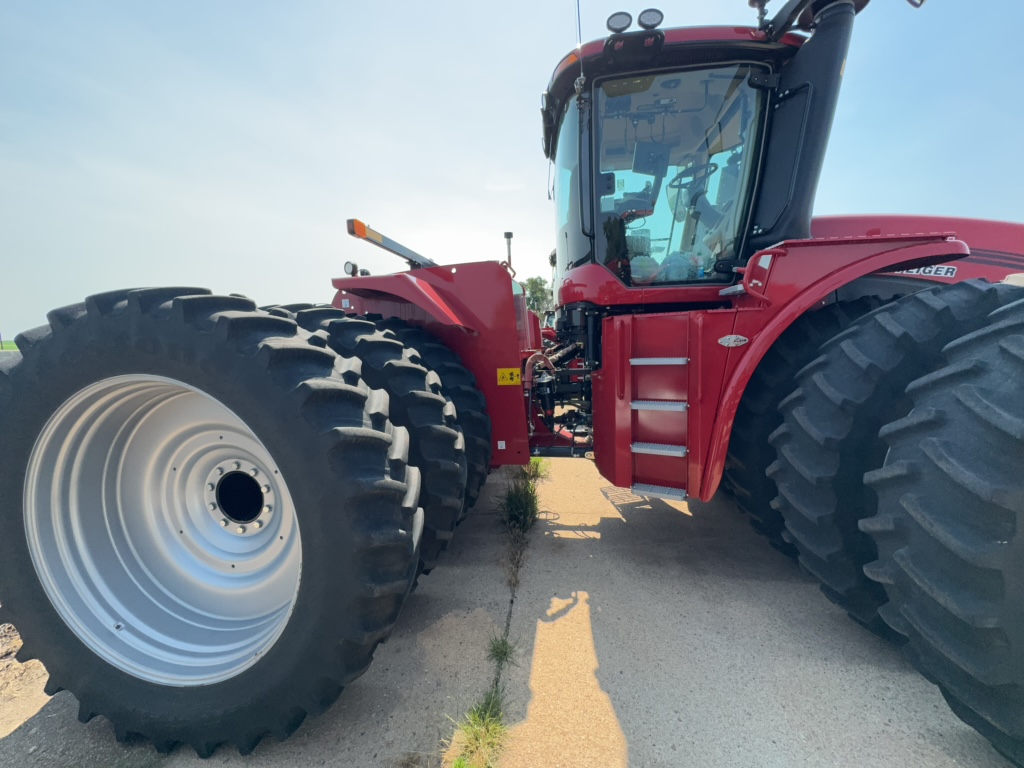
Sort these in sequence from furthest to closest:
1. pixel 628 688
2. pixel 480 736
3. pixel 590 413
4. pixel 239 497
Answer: pixel 590 413
pixel 239 497
pixel 628 688
pixel 480 736

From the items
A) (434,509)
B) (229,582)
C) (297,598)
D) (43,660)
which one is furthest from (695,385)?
(43,660)

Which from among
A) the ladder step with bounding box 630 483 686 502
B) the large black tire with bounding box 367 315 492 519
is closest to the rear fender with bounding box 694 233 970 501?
the ladder step with bounding box 630 483 686 502

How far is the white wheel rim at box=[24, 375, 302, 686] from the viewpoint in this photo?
160 centimetres

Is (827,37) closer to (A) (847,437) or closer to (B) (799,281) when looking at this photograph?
(B) (799,281)

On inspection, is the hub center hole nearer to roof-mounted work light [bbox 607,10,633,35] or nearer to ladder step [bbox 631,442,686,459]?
ladder step [bbox 631,442,686,459]

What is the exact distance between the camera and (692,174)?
266 centimetres

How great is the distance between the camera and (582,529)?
316cm

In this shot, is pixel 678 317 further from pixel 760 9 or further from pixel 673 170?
pixel 760 9

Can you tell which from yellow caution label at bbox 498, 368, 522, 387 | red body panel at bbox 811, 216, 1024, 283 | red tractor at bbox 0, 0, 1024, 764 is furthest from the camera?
red body panel at bbox 811, 216, 1024, 283

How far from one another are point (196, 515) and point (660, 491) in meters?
2.09

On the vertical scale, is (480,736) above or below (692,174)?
below

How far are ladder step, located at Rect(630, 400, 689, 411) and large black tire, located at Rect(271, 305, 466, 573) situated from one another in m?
0.93

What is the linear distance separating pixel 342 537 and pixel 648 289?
209 cm

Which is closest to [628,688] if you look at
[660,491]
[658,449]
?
[660,491]
